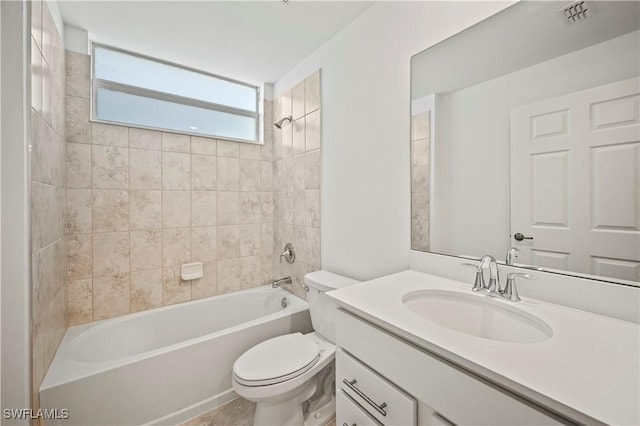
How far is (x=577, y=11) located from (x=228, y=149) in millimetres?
2236

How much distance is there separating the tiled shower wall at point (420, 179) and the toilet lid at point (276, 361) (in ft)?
2.71

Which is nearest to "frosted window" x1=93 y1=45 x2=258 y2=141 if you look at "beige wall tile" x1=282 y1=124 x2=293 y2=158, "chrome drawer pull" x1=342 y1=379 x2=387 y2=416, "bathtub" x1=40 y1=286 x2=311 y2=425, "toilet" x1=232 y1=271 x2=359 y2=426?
"beige wall tile" x1=282 y1=124 x2=293 y2=158

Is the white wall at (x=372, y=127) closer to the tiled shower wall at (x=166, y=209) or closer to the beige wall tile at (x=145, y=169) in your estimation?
the tiled shower wall at (x=166, y=209)

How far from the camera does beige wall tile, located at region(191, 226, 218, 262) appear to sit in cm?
221

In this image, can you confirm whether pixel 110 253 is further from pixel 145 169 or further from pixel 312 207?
pixel 312 207

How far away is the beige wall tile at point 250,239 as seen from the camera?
245 cm

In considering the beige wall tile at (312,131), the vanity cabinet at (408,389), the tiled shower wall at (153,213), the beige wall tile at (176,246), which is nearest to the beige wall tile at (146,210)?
the tiled shower wall at (153,213)

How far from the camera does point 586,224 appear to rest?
86cm

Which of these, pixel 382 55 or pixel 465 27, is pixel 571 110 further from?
pixel 382 55

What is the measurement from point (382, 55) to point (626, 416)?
5.45 ft

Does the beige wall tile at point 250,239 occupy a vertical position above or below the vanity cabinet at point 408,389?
above

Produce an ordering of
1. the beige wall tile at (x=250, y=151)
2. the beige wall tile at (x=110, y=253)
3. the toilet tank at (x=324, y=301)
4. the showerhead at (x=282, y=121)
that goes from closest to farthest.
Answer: the toilet tank at (x=324, y=301) → the beige wall tile at (x=110, y=253) → the showerhead at (x=282, y=121) → the beige wall tile at (x=250, y=151)

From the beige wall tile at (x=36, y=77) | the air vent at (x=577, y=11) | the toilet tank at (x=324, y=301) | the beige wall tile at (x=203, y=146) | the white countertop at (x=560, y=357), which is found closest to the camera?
the white countertop at (x=560, y=357)

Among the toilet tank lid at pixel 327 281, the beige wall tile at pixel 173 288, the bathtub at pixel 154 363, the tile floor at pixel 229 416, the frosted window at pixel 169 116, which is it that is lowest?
the tile floor at pixel 229 416
